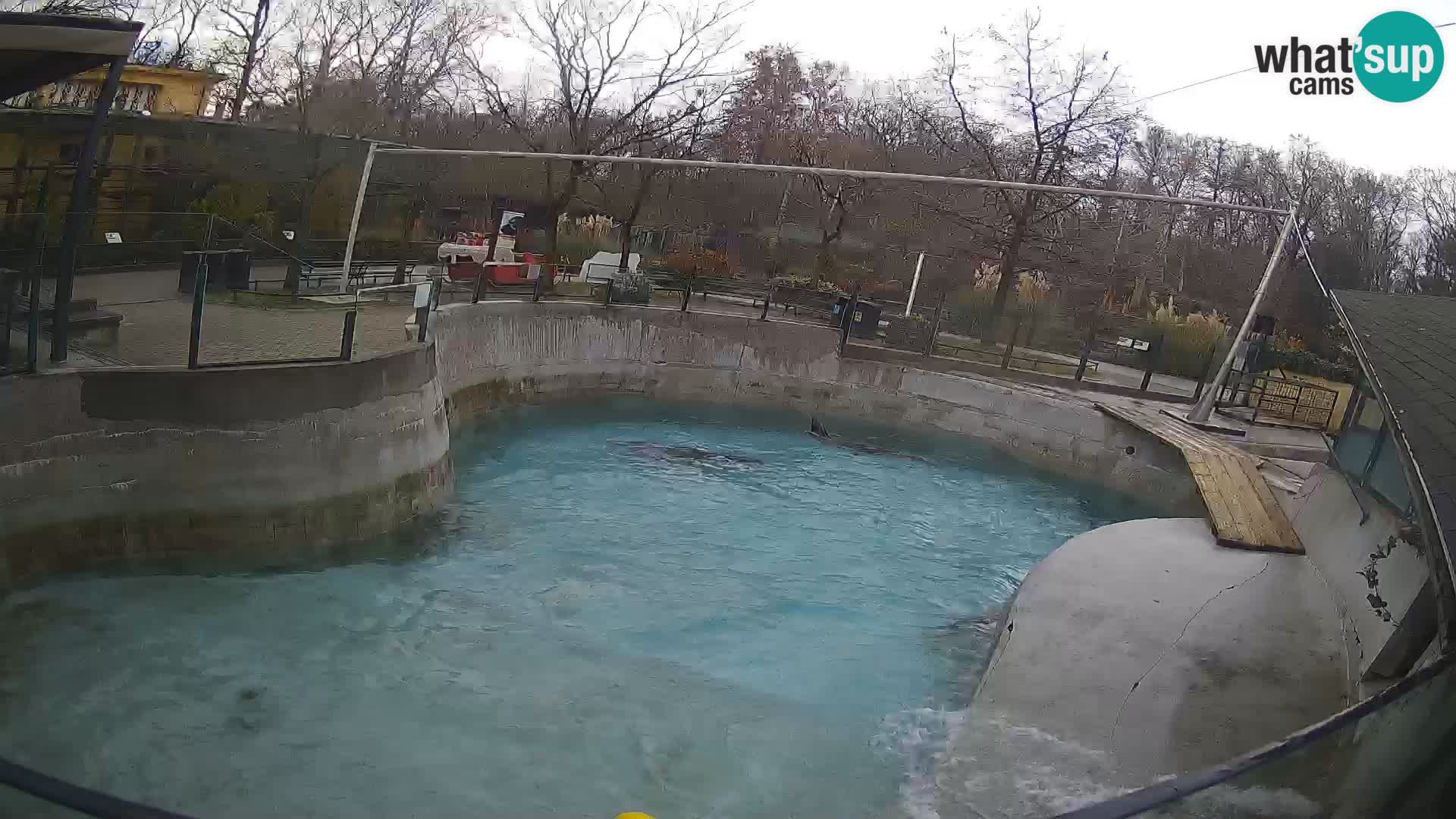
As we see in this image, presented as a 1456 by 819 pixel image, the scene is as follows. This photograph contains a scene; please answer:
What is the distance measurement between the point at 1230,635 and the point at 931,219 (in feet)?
85.0

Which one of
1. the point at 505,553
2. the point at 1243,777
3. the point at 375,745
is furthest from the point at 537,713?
the point at 1243,777

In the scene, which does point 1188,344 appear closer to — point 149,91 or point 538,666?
point 538,666

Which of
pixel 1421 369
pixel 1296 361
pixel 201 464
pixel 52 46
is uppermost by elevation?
pixel 52 46

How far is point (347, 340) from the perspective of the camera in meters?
11.4

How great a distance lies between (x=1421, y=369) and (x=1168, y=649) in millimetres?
2694

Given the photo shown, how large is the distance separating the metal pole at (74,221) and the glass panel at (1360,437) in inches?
419

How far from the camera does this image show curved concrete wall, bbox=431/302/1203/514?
18422 millimetres

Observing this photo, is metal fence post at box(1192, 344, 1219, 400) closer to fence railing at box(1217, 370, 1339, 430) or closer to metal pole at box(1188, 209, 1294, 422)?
fence railing at box(1217, 370, 1339, 430)

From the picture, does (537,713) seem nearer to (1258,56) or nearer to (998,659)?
(998,659)

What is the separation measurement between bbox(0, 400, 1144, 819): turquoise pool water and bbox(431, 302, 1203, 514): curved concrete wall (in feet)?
11.8

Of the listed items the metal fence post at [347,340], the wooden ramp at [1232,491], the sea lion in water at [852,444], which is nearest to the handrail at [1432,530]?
the wooden ramp at [1232,491]

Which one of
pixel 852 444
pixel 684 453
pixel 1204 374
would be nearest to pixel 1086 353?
pixel 1204 374

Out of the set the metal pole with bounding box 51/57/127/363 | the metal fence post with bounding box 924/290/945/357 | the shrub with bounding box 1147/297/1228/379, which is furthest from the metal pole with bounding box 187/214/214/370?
the shrub with bounding box 1147/297/1228/379

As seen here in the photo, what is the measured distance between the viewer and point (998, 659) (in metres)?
8.79
